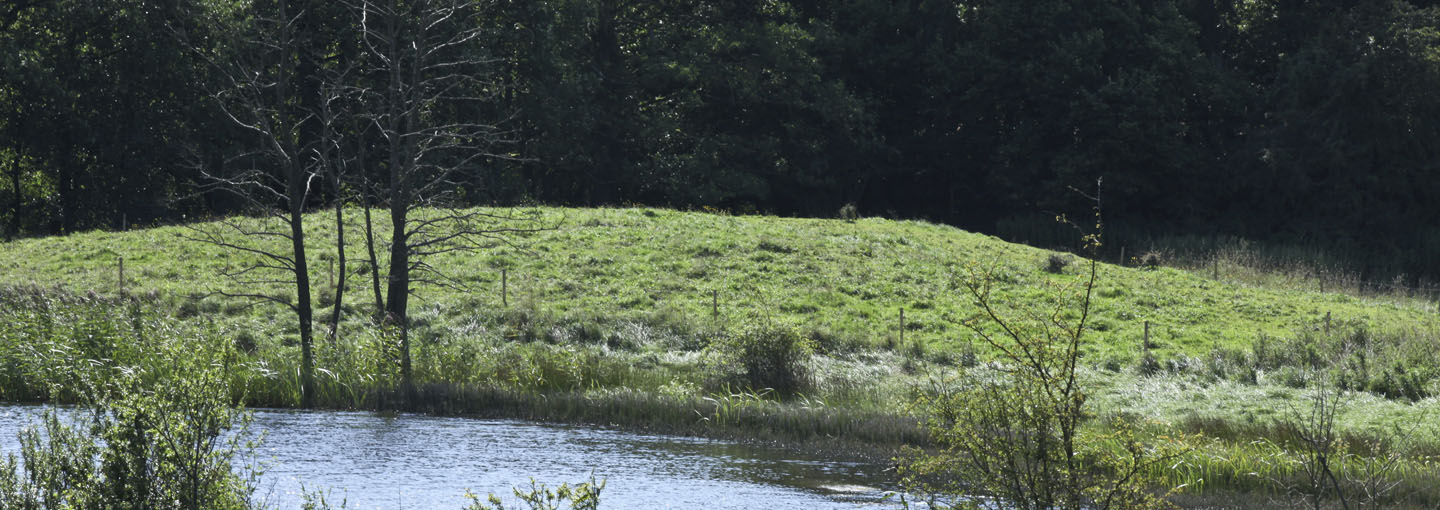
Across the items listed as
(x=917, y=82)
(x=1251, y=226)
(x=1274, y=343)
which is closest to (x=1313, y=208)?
(x=1251, y=226)

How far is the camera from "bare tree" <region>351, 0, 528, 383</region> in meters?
24.6

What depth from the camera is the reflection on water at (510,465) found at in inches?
592

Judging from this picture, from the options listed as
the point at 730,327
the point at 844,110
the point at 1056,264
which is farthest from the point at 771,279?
the point at 844,110

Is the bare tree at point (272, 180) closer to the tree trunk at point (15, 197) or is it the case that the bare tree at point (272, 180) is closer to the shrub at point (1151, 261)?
the tree trunk at point (15, 197)

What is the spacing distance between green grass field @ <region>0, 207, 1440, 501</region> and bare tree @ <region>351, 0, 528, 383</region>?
1.16 m

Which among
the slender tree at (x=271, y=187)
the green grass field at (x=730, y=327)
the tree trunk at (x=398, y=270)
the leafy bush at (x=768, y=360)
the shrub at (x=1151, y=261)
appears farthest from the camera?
the shrub at (x=1151, y=261)

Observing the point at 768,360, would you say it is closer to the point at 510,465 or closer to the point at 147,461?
the point at 510,465

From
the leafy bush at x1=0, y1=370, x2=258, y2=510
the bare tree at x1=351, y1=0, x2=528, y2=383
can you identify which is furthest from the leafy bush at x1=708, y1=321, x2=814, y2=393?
the leafy bush at x1=0, y1=370, x2=258, y2=510

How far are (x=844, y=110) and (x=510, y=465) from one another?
39.6m

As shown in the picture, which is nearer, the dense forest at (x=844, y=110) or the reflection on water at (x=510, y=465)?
the reflection on water at (x=510, y=465)

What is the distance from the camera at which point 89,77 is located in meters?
48.1

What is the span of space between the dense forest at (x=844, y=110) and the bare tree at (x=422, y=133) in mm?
855

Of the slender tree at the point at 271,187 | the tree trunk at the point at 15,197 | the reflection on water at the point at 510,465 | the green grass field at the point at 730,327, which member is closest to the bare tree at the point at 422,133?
the green grass field at the point at 730,327

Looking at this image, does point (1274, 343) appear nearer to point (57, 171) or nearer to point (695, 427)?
point (695, 427)
